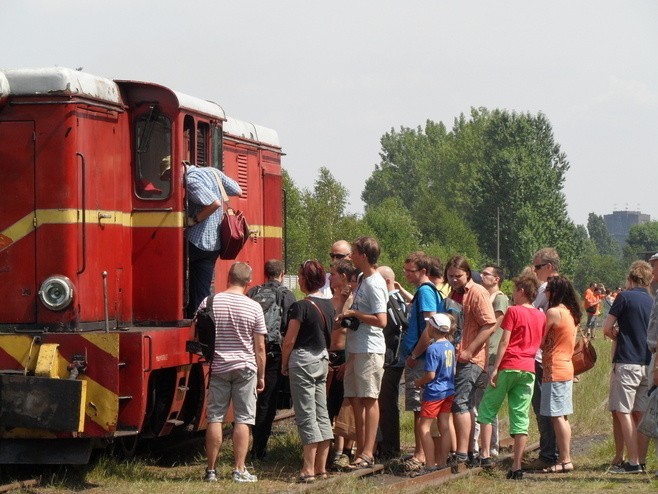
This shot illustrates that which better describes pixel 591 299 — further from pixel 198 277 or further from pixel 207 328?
pixel 207 328

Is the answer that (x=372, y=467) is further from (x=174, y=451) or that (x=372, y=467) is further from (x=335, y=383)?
(x=174, y=451)

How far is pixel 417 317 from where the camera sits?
10.6 metres

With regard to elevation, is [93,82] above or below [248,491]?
above

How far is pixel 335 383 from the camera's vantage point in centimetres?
1119

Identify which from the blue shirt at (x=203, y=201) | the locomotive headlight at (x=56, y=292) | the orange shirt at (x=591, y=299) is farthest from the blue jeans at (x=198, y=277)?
the orange shirt at (x=591, y=299)

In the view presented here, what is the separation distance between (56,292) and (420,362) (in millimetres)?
3151

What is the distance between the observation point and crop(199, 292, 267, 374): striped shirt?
9.84 meters

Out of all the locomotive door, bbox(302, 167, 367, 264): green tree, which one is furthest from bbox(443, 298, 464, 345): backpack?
bbox(302, 167, 367, 264): green tree

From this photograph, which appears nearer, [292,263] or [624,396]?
[624,396]

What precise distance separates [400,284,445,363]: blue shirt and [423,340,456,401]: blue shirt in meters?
0.38

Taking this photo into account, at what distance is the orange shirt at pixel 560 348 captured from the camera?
10.6m

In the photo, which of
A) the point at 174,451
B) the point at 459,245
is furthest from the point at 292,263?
the point at 174,451

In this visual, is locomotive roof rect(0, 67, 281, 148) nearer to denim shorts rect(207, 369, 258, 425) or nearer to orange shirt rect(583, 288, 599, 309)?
denim shorts rect(207, 369, 258, 425)

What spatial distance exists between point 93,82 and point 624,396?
5441 millimetres
